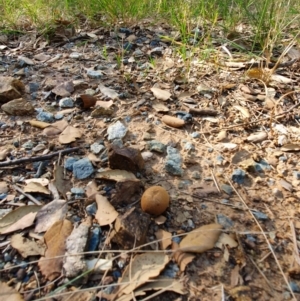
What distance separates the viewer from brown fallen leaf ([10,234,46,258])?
85cm

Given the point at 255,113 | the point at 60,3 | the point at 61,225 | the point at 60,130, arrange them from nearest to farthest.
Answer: the point at 61,225, the point at 60,130, the point at 255,113, the point at 60,3

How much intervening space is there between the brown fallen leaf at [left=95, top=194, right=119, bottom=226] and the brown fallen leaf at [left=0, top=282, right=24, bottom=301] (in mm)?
271

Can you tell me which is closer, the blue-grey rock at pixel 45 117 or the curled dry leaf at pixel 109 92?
the blue-grey rock at pixel 45 117

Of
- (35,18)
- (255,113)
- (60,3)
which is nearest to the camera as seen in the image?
(255,113)

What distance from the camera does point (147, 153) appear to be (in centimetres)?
118

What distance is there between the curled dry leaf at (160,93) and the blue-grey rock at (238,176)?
0.52m

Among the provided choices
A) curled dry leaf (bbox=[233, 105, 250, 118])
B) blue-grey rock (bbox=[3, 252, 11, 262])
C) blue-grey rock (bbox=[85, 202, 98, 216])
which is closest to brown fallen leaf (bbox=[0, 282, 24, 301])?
blue-grey rock (bbox=[3, 252, 11, 262])

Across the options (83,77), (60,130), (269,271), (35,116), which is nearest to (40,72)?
(83,77)

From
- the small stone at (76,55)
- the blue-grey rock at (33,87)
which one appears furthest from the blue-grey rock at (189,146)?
the small stone at (76,55)

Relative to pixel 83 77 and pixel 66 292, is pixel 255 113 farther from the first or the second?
pixel 66 292

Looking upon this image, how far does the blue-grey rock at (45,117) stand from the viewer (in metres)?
1.36

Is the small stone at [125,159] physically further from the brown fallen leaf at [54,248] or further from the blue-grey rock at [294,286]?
the blue-grey rock at [294,286]

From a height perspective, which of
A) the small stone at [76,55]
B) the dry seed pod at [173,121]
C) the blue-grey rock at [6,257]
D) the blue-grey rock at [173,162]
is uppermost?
the small stone at [76,55]

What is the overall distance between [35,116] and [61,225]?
64 centimetres
